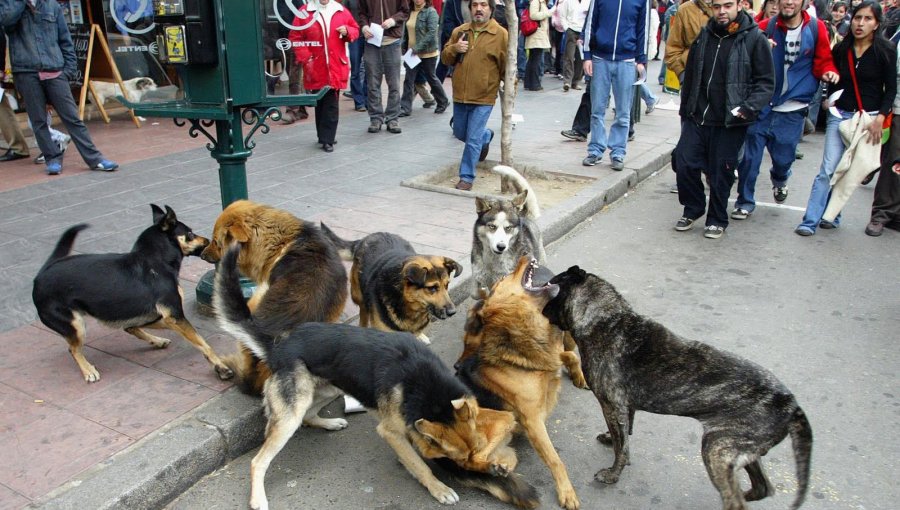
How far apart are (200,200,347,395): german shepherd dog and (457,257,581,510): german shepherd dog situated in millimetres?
977

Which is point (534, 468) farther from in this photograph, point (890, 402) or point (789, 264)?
point (789, 264)

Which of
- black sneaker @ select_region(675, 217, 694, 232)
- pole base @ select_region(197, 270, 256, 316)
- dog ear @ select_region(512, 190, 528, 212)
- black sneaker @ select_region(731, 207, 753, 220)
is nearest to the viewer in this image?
pole base @ select_region(197, 270, 256, 316)

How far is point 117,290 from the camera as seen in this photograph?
398cm

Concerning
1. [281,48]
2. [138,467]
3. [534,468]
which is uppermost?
[281,48]

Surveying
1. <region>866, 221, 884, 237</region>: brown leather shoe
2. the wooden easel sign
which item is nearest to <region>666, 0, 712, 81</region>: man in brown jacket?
<region>866, 221, 884, 237</region>: brown leather shoe

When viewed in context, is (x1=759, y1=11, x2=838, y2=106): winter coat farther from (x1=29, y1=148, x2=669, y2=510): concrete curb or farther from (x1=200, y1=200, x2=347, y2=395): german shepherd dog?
(x1=29, y1=148, x2=669, y2=510): concrete curb

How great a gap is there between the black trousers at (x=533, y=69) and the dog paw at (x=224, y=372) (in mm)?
13268

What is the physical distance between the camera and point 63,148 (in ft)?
28.7

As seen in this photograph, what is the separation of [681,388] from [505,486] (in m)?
0.96

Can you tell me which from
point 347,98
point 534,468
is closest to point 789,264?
point 534,468

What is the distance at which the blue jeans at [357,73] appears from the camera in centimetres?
1262

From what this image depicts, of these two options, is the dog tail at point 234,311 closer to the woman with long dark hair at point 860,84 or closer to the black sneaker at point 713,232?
the black sneaker at point 713,232

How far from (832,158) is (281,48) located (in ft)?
21.2

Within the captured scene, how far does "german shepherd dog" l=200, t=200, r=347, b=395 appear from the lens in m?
3.91
